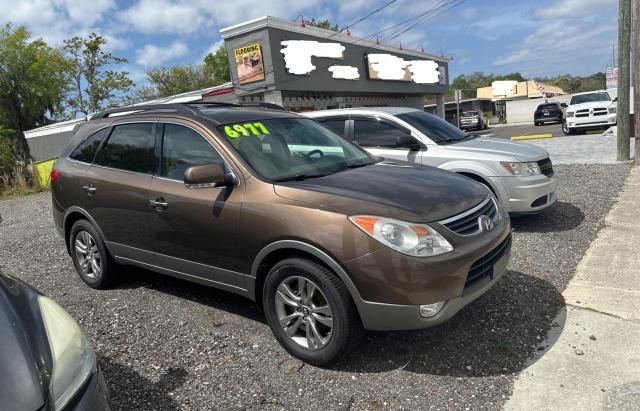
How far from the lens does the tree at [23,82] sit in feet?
83.9

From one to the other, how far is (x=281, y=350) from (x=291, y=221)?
104cm

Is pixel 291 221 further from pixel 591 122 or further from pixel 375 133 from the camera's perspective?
pixel 591 122

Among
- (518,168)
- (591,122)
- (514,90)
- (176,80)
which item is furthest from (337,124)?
(514,90)

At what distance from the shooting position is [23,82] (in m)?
26.0

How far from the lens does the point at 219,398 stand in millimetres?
3016

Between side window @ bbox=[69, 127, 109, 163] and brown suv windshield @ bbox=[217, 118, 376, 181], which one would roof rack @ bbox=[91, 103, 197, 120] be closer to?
side window @ bbox=[69, 127, 109, 163]

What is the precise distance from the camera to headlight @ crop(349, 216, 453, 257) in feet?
9.57

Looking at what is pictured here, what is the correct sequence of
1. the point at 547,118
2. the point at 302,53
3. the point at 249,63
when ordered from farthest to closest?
the point at 547,118 → the point at 302,53 → the point at 249,63

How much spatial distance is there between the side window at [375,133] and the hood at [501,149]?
2.67ft

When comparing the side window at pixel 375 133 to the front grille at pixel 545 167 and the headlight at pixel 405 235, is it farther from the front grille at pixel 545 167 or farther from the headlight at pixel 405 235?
the headlight at pixel 405 235

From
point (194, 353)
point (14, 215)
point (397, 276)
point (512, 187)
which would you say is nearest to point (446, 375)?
point (397, 276)

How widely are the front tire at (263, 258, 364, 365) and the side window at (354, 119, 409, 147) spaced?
394 centimetres

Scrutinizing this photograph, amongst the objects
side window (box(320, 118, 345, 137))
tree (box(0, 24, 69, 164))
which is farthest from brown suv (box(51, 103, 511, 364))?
tree (box(0, 24, 69, 164))

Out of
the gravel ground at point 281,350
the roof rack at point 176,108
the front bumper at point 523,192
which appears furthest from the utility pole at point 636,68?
the roof rack at point 176,108
